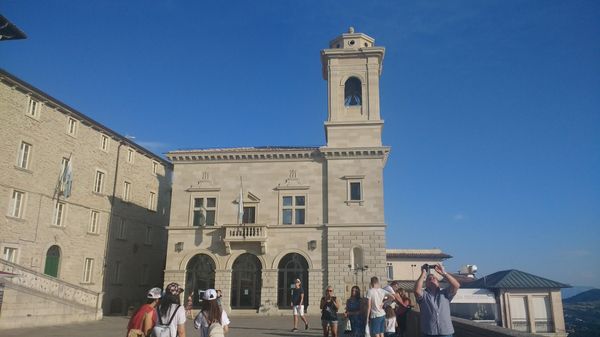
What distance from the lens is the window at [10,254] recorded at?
960 inches

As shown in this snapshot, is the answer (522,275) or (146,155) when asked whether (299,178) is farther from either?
(522,275)

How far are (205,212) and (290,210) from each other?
5.79 m

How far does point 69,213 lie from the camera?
96.1 ft

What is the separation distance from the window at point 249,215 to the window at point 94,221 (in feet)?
34.8

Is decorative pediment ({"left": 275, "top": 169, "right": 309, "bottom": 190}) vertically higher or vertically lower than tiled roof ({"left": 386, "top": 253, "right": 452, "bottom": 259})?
higher

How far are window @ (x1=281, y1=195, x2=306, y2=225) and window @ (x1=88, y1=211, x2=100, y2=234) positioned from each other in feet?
43.4

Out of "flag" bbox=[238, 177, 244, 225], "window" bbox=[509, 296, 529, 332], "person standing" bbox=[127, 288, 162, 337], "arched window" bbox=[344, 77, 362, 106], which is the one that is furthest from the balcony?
"person standing" bbox=[127, 288, 162, 337]

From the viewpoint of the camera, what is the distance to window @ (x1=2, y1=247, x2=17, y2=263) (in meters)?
24.4

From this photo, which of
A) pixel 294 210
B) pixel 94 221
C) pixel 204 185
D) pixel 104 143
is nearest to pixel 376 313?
pixel 294 210

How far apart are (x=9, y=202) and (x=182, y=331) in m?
22.3

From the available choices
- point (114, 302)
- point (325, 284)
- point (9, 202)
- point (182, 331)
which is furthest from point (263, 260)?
point (182, 331)

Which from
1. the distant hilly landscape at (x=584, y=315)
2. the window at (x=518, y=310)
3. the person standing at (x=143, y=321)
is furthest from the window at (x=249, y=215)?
the distant hilly landscape at (x=584, y=315)

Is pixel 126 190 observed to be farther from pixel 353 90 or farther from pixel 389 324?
pixel 389 324

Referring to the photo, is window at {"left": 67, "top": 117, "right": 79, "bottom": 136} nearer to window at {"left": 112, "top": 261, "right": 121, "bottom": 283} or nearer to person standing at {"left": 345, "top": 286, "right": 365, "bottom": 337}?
window at {"left": 112, "top": 261, "right": 121, "bottom": 283}
